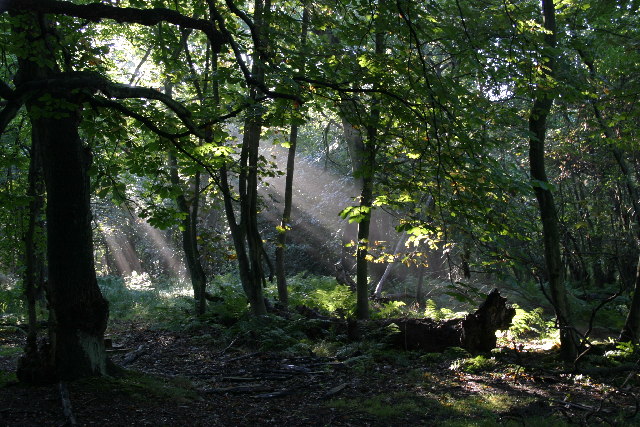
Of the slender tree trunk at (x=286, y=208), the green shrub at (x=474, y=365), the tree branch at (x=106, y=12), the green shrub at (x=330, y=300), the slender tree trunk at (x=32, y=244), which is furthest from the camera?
the green shrub at (x=330, y=300)

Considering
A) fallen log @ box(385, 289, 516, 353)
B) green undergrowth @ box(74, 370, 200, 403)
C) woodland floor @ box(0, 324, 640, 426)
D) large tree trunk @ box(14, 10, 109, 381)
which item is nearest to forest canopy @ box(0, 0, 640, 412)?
large tree trunk @ box(14, 10, 109, 381)

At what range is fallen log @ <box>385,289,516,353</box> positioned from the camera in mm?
9648

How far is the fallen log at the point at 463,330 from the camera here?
9648 mm

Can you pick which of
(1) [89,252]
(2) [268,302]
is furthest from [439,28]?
(2) [268,302]

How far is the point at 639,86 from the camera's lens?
29.5ft

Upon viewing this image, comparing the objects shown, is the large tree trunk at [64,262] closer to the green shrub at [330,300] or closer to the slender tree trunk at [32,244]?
the slender tree trunk at [32,244]

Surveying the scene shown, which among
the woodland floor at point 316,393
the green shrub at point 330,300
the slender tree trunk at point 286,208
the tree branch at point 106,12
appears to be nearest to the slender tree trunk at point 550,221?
the woodland floor at point 316,393

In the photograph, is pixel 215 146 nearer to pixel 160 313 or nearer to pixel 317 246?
pixel 160 313

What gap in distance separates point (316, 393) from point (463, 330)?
379cm

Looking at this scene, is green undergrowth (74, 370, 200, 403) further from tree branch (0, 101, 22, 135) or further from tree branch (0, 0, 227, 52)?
tree branch (0, 0, 227, 52)

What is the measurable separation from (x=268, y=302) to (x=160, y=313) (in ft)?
14.3

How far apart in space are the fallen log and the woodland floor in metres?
0.53

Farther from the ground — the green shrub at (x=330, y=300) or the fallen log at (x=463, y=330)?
the green shrub at (x=330, y=300)

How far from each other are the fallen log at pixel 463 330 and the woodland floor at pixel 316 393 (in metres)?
0.53
